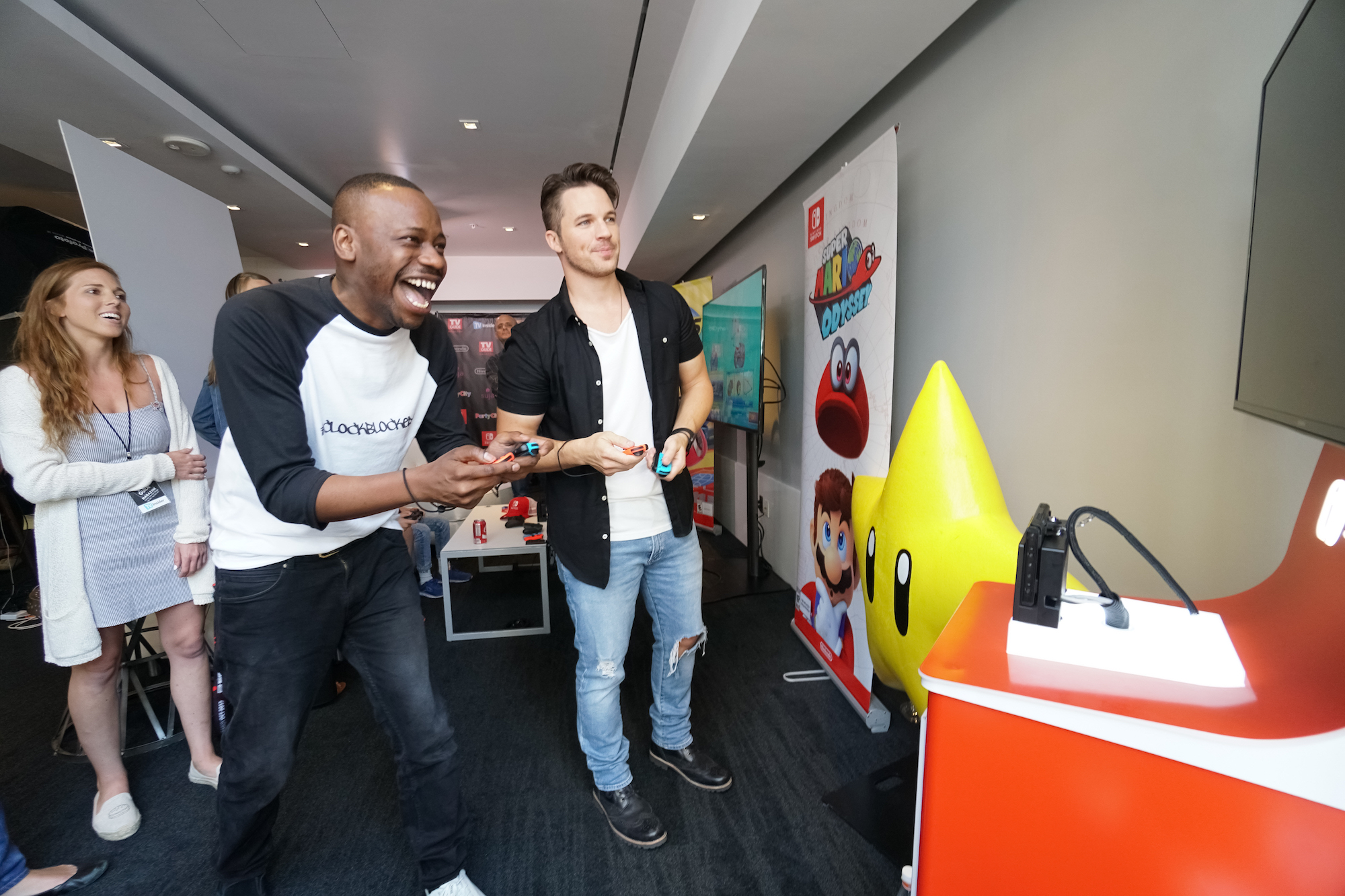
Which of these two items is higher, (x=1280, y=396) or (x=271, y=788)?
(x=1280, y=396)

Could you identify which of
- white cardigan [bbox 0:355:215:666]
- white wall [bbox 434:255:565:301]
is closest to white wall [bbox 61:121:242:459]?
white cardigan [bbox 0:355:215:666]

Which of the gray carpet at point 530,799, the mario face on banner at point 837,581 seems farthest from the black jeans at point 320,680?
the mario face on banner at point 837,581

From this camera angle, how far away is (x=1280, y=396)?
82 cm

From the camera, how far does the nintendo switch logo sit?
2.37 metres

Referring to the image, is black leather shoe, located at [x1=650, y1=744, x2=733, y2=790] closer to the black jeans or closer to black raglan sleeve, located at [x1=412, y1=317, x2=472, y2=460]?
the black jeans

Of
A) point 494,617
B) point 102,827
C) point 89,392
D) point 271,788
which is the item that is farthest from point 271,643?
point 494,617

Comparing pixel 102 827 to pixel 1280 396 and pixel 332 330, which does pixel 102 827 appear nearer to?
pixel 332 330

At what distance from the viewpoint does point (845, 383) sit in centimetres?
218

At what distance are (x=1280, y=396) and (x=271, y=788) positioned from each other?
1.88m

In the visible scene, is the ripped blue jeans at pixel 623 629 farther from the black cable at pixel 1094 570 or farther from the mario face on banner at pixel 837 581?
the black cable at pixel 1094 570

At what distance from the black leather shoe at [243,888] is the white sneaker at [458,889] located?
13.8 inches

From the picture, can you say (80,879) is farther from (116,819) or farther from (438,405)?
(438,405)

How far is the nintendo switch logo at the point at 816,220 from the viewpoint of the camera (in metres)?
2.37

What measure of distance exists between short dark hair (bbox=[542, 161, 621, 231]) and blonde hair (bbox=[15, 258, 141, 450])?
1350 mm
